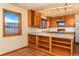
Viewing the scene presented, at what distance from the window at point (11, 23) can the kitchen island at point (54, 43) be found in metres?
0.88

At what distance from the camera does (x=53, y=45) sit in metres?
3.25

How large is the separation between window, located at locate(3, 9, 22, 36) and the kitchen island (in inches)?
34.6

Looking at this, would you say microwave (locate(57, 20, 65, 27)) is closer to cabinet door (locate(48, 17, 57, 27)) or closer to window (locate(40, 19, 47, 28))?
cabinet door (locate(48, 17, 57, 27))

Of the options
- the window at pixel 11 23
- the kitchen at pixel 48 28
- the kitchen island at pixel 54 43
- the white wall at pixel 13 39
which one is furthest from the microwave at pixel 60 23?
the window at pixel 11 23

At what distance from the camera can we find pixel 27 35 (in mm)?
4289

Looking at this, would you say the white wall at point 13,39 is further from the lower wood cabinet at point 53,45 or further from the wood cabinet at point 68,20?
the wood cabinet at point 68,20

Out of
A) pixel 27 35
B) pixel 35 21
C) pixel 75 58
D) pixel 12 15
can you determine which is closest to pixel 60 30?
pixel 35 21

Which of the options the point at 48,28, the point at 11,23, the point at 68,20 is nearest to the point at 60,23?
the point at 68,20

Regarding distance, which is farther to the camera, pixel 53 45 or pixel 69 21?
pixel 69 21

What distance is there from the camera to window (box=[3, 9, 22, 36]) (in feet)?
10.3

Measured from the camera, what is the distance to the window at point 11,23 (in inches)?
123

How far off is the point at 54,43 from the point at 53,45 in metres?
0.10

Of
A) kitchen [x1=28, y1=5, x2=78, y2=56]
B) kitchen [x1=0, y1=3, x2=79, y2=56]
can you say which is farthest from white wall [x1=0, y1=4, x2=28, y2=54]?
kitchen [x1=28, y1=5, x2=78, y2=56]

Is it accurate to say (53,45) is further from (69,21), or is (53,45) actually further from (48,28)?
(48,28)
